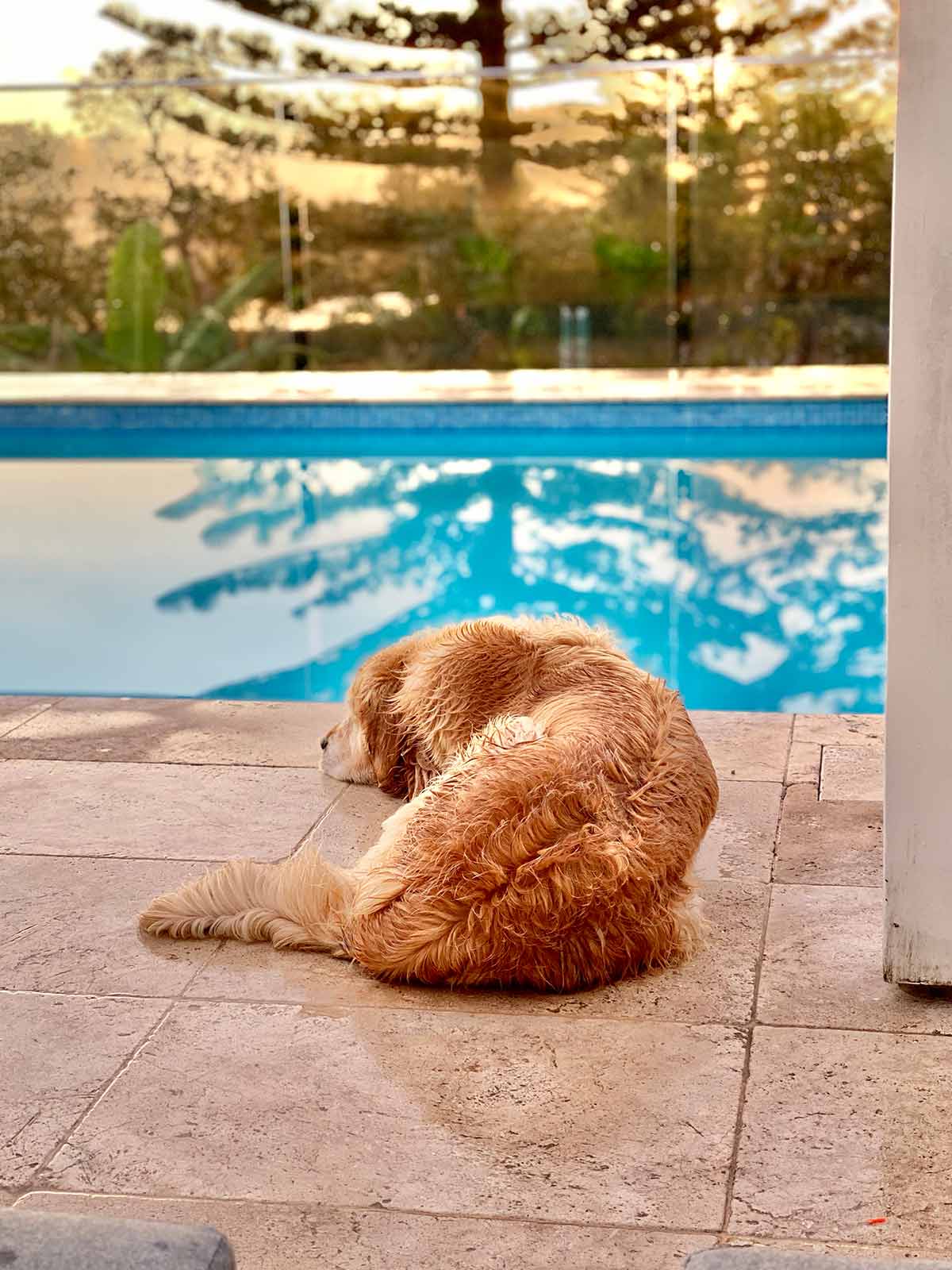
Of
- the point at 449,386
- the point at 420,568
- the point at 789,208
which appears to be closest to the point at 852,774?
the point at 420,568

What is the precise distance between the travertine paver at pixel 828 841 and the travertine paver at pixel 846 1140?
761 mm

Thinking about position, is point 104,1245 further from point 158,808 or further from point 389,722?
point 158,808

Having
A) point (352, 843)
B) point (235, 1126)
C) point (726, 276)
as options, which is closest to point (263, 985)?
point (235, 1126)

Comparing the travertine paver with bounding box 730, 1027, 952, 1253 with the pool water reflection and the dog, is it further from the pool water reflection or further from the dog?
the pool water reflection

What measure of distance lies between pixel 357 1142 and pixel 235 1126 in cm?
20

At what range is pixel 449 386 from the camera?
50.9 feet

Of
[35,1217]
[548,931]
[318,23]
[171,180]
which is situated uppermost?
[318,23]

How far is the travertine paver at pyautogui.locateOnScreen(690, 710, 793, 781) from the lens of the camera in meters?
4.12

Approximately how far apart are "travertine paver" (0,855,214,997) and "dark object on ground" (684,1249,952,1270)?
1616 mm

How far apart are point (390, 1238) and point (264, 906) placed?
40.5 inches

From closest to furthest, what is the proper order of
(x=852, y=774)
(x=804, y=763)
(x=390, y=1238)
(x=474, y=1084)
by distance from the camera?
(x=390, y=1238) < (x=474, y=1084) < (x=852, y=774) < (x=804, y=763)

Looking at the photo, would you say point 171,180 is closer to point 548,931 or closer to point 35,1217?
point 548,931

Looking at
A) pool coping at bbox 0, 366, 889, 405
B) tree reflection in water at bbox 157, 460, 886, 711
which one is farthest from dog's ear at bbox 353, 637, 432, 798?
pool coping at bbox 0, 366, 889, 405

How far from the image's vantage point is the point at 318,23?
1587 cm
